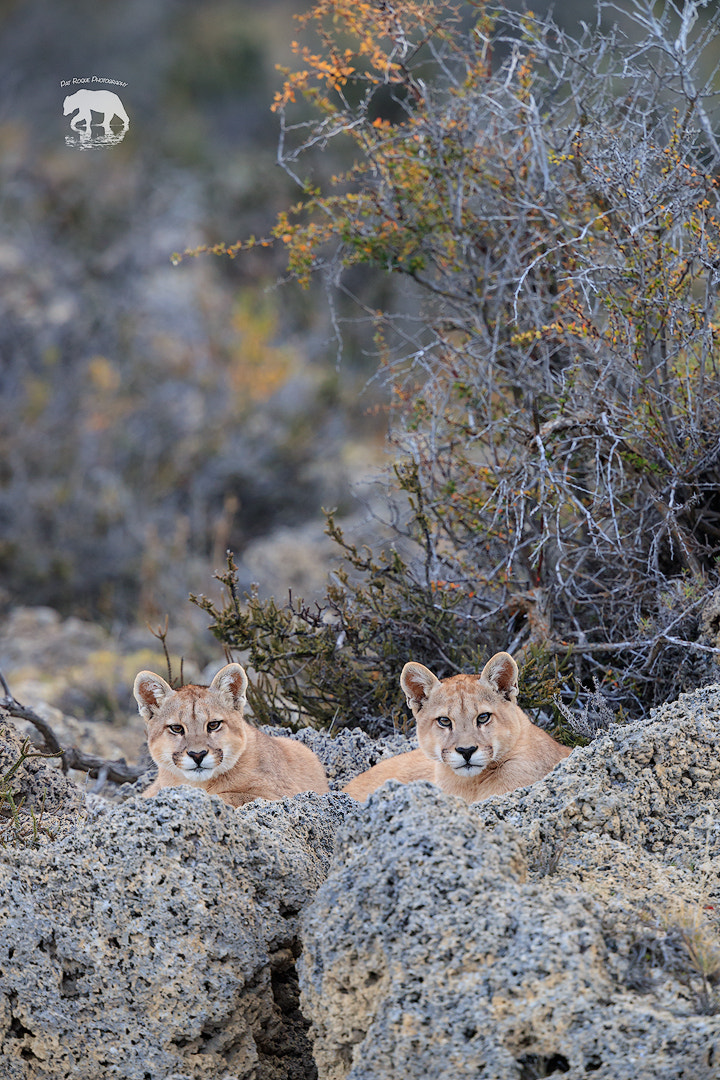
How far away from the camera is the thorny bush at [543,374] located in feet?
18.5

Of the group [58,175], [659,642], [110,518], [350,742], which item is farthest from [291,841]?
[58,175]

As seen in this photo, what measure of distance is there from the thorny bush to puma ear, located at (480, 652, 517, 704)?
0.69 metres

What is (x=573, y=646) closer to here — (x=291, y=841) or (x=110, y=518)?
(x=291, y=841)

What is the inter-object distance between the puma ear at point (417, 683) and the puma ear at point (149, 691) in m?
1.06

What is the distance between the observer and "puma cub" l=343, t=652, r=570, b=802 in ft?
15.9

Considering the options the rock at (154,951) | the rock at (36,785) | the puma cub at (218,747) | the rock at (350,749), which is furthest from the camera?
the rock at (350,749)

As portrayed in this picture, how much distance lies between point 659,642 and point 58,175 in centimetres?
1548

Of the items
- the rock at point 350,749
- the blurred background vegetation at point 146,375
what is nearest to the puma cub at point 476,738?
the rock at point 350,749

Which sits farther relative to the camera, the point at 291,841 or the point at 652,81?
the point at 652,81

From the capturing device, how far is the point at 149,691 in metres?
5.39

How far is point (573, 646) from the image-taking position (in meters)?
5.73

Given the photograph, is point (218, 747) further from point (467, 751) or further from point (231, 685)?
point (467, 751)

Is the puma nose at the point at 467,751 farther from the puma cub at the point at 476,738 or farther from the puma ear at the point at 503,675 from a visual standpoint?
the puma ear at the point at 503,675

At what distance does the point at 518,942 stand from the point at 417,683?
84.0 inches
